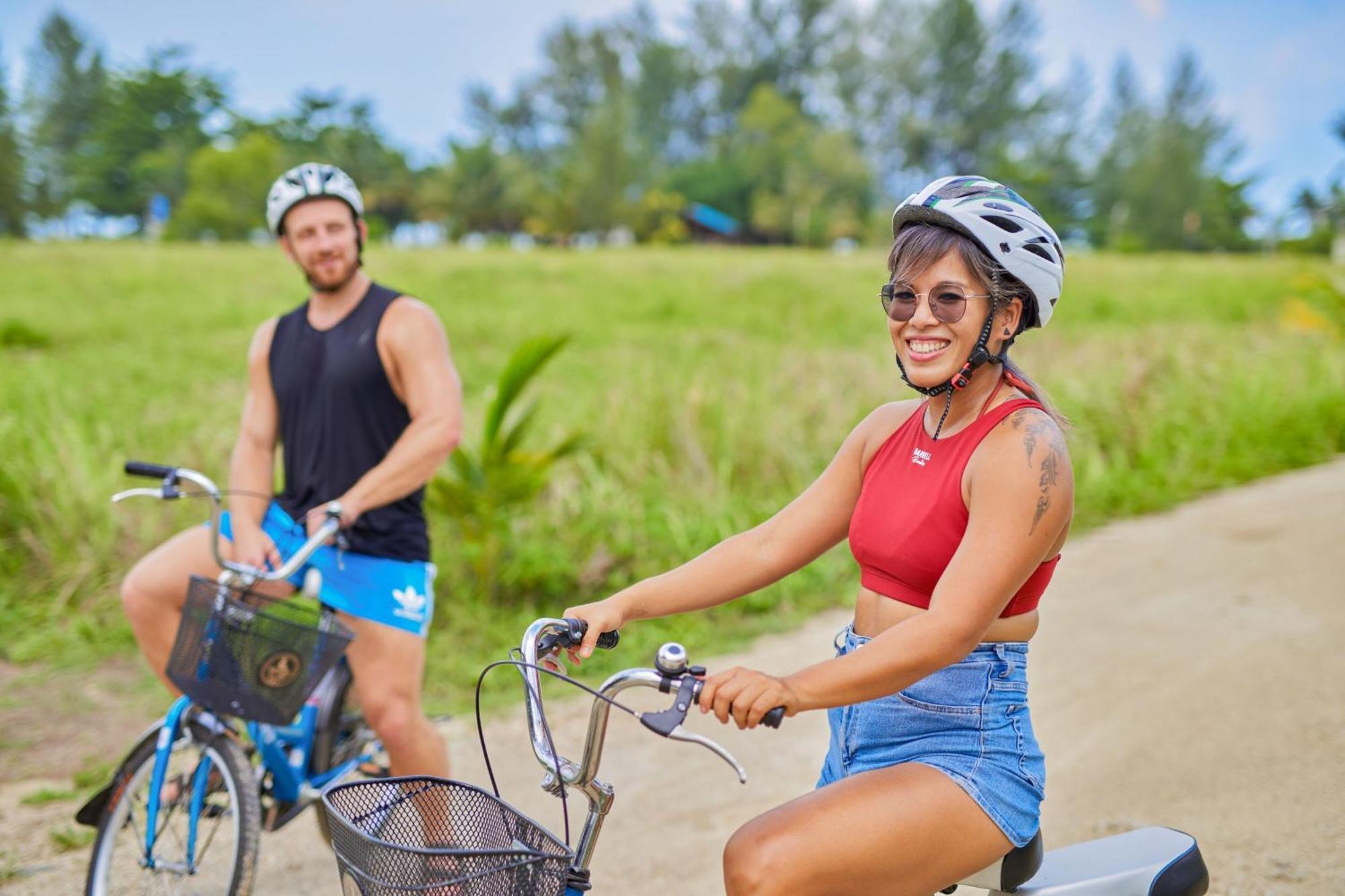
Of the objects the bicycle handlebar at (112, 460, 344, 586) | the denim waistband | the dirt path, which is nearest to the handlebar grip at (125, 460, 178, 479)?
the bicycle handlebar at (112, 460, 344, 586)

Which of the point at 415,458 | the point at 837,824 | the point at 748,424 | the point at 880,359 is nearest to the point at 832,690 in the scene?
the point at 837,824

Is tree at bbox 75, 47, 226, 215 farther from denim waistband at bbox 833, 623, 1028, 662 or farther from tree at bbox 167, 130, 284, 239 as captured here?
denim waistband at bbox 833, 623, 1028, 662

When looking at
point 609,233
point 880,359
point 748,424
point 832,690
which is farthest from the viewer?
point 609,233

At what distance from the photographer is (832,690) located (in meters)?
1.94

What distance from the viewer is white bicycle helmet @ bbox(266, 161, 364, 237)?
3.84 meters

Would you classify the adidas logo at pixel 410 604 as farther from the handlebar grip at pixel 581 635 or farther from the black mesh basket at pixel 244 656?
the handlebar grip at pixel 581 635

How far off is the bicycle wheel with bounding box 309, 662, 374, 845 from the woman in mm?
1874

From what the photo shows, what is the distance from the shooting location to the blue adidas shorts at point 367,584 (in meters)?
3.70

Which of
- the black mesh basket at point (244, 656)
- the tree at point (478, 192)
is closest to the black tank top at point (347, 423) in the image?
the black mesh basket at point (244, 656)

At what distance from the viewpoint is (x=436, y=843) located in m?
1.93

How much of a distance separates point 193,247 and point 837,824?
26.5 metres

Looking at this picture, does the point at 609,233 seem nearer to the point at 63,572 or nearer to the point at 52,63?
the point at 52,63

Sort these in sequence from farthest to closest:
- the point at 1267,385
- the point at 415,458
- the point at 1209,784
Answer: the point at 1267,385
the point at 1209,784
the point at 415,458

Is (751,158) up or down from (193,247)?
up
